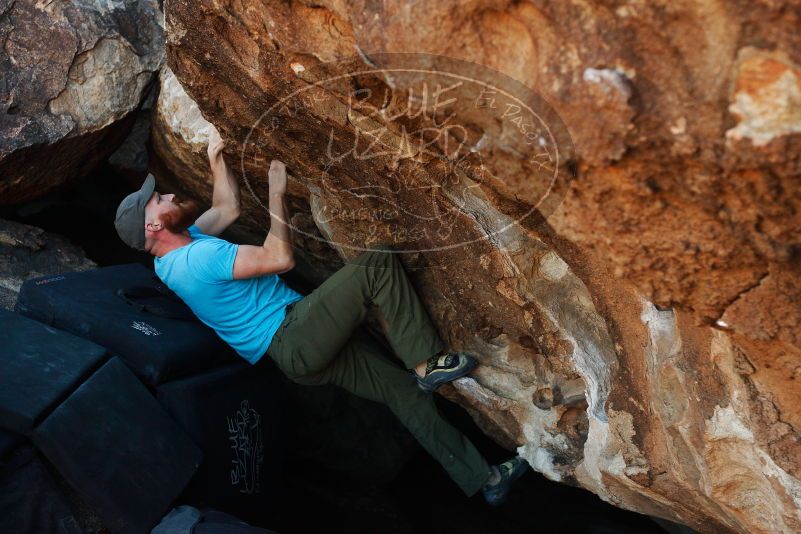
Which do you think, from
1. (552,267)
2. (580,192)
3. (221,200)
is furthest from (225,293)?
(580,192)

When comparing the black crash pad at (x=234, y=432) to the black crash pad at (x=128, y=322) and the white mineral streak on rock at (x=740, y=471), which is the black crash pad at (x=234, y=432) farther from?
the white mineral streak on rock at (x=740, y=471)

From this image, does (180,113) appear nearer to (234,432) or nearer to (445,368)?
(234,432)

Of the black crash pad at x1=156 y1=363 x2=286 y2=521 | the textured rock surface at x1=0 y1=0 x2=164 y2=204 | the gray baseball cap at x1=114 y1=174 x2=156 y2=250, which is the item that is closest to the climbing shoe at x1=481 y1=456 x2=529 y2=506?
the black crash pad at x1=156 y1=363 x2=286 y2=521

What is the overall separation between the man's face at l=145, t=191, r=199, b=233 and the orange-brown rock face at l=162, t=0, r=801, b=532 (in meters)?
0.30

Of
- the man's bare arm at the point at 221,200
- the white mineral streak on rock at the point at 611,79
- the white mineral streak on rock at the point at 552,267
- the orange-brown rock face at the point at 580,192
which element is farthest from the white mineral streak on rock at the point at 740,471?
the man's bare arm at the point at 221,200

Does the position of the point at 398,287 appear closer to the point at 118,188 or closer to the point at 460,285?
the point at 460,285

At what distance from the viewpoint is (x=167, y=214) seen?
10.1ft

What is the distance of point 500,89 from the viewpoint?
1.55 metres

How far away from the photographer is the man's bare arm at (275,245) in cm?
281

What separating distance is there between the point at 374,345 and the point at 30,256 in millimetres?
1711

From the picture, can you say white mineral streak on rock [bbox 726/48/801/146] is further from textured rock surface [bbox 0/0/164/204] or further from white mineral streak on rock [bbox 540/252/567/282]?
textured rock surface [bbox 0/0/164/204]

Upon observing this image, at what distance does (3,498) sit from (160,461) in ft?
1.55

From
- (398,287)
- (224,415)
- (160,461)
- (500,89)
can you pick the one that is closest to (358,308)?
(398,287)

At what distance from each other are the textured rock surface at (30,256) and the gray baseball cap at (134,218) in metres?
0.65
